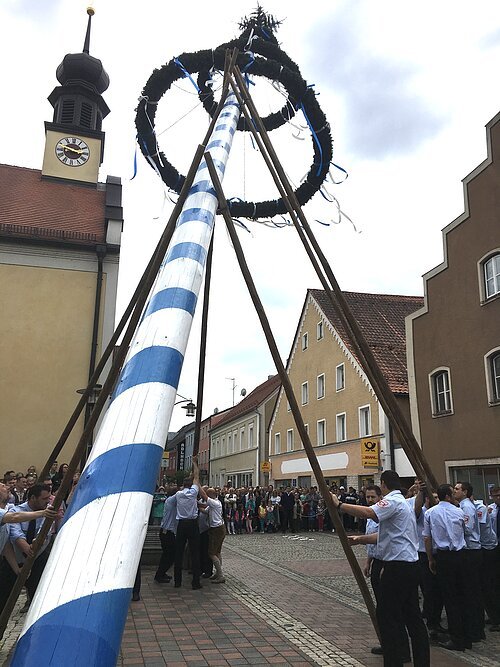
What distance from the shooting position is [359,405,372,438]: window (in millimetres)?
22125

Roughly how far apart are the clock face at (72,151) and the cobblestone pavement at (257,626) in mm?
17841

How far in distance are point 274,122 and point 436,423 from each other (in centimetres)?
1112

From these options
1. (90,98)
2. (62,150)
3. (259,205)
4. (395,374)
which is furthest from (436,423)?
(90,98)

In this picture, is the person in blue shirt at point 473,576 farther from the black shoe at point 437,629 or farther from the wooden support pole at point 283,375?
the wooden support pole at point 283,375

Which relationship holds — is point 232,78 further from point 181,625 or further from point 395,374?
point 395,374

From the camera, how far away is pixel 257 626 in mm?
6473

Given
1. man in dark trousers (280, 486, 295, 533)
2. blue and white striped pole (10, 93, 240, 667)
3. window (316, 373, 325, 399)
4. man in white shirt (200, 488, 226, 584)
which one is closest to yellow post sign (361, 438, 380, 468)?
man in dark trousers (280, 486, 295, 533)

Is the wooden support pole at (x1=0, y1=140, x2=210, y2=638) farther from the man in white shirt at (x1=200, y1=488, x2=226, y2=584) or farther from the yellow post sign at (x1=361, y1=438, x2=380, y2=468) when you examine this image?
the yellow post sign at (x1=361, y1=438, x2=380, y2=468)

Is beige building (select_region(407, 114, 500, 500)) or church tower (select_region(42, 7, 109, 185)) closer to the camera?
beige building (select_region(407, 114, 500, 500))

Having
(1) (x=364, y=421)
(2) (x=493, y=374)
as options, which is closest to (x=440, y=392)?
(2) (x=493, y=374)

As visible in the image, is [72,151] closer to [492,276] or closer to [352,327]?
[492,276]

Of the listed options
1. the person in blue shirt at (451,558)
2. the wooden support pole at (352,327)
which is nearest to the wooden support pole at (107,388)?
the wooden support pole at (352,327)

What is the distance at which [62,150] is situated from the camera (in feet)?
77.3

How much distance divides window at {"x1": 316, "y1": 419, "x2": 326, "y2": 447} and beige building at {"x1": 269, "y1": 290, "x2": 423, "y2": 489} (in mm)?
46
